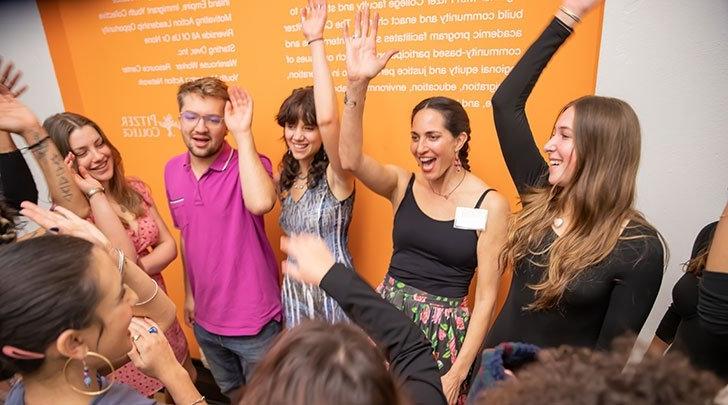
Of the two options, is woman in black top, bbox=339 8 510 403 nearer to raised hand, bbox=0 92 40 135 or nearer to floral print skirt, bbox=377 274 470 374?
floral print skirt, bbox=377 274 470 374

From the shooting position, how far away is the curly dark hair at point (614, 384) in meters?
0.52

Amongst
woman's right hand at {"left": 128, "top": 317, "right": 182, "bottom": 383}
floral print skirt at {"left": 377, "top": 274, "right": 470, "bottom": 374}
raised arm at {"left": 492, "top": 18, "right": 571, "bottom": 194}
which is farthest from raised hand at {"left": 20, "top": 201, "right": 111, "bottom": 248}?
raised arm at {"left": 492, "top": 18, "right": 571, "bottom": 194}

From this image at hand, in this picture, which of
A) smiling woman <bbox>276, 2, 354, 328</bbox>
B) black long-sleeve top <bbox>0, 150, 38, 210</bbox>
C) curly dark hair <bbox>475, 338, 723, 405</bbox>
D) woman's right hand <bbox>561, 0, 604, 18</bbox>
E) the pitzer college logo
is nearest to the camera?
curly dark hair <bbox>475, 338, 723, 405</bbox>

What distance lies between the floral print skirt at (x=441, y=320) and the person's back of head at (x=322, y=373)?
1024 millimetres

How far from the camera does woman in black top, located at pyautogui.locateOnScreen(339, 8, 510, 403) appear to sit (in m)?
1.63

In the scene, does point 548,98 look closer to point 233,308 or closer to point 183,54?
point 233,308

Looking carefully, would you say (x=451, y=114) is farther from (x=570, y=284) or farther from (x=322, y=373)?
(x=322, y=373)

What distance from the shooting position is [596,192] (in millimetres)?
1312

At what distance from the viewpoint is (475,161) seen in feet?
6.88

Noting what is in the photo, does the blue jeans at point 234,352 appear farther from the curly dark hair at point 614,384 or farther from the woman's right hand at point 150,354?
the curly dark hair at point 614,384

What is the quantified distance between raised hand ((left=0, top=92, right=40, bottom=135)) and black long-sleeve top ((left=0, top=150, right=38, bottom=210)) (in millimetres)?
106

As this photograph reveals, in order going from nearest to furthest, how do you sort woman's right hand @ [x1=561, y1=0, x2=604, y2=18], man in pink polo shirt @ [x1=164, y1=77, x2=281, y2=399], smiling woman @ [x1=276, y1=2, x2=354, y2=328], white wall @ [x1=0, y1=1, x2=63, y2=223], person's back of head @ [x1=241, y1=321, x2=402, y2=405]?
person's back of head @ [x1=241, y1=321, x2=402, y2=405], woman's right hand @ [x1=561, y1=0, x2=604, y2=18], smiling woman @ [x1=276, y1=2, x2=354, y2=328], man in pink polo shirt @ [x1=164, y1=77, x2=281, y2=399], white wall @ [x1=0, y1=1, x2=63, y2=223]

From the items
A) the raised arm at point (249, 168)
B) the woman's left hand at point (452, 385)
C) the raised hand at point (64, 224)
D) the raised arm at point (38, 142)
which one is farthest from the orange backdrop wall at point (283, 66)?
the raised hand at point (64, 224)

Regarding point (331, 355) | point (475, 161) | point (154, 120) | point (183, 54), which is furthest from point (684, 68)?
point (154, 120)
